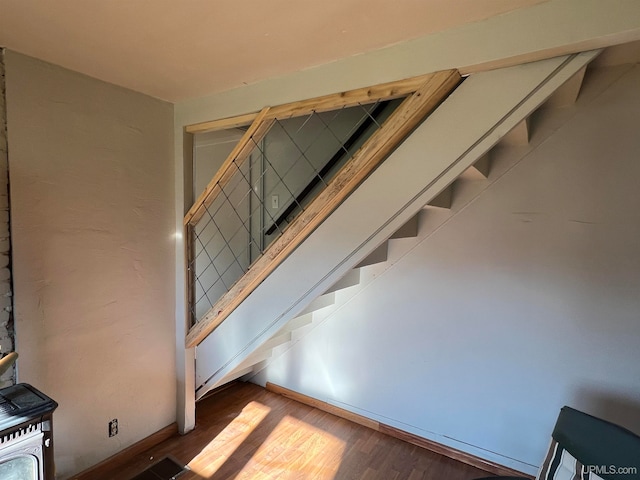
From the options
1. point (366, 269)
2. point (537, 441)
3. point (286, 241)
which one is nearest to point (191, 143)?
point (286, 241)

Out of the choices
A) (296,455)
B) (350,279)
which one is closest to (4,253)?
(350,279)

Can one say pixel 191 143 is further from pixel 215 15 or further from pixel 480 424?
pixel 480 424

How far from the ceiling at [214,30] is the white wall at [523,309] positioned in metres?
0.94

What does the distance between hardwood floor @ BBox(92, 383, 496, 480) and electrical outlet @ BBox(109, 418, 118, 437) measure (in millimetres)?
183

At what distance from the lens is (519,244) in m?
1.80

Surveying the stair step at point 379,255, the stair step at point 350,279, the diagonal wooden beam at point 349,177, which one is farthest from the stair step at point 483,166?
the stair step at point 350,279

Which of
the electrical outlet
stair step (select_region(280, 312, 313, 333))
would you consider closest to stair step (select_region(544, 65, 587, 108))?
stair step (select_region(280, 312, 313, 333))

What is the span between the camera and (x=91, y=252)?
171cm

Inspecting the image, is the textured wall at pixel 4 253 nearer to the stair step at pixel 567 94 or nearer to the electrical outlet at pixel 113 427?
the electrical outlet at pixel 113 427

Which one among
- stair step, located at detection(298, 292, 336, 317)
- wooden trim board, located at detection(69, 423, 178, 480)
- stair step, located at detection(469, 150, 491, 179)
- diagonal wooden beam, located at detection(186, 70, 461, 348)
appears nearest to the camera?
diagonal wooden beam, located at detection(186, 70, 461, 348)

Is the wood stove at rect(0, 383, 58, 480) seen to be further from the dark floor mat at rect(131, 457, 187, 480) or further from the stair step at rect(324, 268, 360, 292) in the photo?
the stair step at rect(324, 268, 360, 292)

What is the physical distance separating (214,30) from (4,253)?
1.26 metres

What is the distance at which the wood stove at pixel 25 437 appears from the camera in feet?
3.70

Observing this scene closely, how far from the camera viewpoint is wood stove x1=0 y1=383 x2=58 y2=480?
3.70ft
